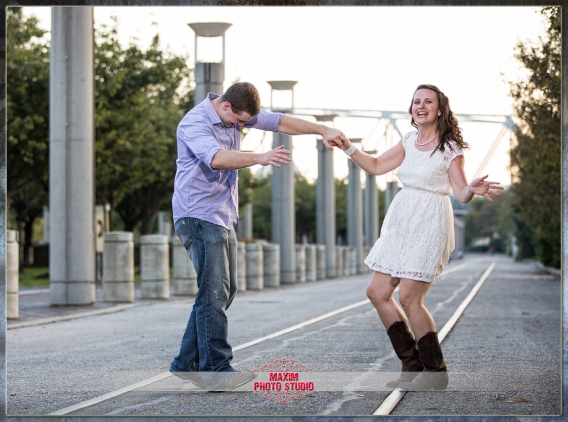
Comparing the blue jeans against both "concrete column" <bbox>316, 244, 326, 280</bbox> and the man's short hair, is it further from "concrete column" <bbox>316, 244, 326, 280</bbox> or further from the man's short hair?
"concrete column" <bbox>316, 244, 326, 280</bbox>

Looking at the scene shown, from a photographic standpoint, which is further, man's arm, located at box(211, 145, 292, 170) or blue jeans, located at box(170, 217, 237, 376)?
blue jeans, located at box(170, 217, 237, 376)

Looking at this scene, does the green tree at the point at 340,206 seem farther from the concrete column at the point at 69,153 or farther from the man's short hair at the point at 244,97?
the man's short hair at the point at 244,97

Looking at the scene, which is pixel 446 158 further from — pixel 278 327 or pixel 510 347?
pixel 278 327

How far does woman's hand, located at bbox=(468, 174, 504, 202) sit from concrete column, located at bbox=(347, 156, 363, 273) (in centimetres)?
3798

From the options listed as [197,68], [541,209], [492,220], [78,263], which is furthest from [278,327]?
[492,220]

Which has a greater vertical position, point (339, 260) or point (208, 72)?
point (208, 72)

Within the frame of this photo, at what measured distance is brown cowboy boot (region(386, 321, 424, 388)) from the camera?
608 cm

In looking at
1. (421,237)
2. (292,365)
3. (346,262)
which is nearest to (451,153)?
(421,237)

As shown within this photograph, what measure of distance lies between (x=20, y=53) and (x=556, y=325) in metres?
18.5

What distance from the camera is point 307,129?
596 cm

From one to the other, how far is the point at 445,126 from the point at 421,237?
26.1 inches

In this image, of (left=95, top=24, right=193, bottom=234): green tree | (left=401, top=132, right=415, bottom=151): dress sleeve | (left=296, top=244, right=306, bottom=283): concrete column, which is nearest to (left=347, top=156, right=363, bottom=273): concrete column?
(left=95, top=24, right=193, bottom=234): green tree

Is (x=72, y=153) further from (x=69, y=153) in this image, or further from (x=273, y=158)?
(x=273, y=158)

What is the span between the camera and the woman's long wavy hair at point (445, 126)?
19.7ft
